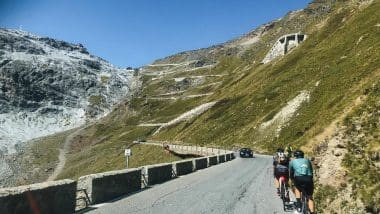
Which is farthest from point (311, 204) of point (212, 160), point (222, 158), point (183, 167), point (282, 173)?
point (222, 158)

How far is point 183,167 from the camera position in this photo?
38688mm

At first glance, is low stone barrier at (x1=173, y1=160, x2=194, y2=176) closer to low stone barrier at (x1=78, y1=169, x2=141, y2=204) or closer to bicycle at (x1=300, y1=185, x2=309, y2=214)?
low stone barrier at (x1=78, y1=169, x2=141, y2=204)

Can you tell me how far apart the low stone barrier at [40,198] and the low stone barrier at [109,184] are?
206cm

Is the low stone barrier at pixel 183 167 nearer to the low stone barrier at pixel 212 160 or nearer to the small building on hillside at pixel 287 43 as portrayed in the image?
the low stone barrier at pixel 212 160

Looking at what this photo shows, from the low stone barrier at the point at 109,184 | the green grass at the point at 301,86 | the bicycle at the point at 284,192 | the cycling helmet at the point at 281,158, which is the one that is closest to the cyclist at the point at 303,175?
the bicycle at the point at 284,192

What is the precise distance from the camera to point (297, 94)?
96.7 m

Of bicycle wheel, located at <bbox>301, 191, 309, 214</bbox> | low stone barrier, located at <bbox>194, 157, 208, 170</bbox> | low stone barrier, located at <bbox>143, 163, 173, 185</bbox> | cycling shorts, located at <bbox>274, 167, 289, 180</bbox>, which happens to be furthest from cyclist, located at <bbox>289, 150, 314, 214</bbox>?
low stone barrier, located at <bbox>194, 157, 208, 170</bbox>

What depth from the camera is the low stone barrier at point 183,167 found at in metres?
36.4

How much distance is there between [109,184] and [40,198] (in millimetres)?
6326

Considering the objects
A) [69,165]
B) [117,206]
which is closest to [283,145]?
[117,206]

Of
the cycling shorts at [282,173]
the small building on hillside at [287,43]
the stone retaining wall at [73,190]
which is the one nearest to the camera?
the stone retaining wall at [73,190]

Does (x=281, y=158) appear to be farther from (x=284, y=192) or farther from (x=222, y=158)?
(x=222, y=158)

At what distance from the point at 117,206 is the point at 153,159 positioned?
255ft

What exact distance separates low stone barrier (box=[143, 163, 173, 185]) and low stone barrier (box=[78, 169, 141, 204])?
2.08 metres
